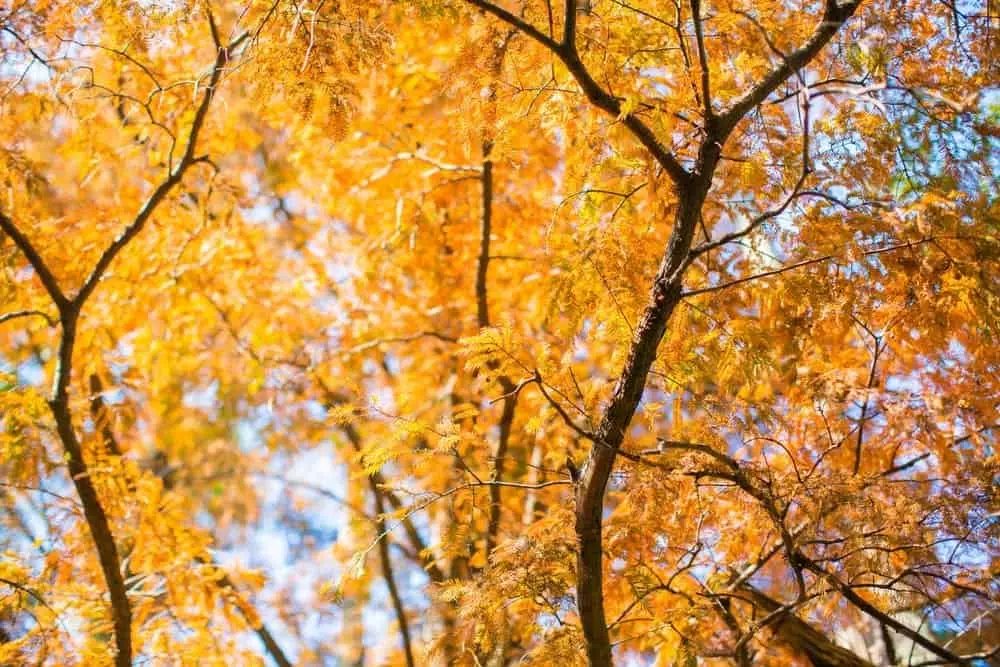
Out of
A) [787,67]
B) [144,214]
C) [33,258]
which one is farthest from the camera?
[144,214]

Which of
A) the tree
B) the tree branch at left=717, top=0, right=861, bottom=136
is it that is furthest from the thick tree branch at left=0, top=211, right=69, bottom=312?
the tree branch at left=717, top=0, right=861, bottom=136

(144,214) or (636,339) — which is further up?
(144,214)

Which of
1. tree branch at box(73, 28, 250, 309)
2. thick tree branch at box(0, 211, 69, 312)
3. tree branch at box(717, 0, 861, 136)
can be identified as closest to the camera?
tree branch at box(717, 0, 861, 136)

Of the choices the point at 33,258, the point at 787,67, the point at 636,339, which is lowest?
the point at 636,339

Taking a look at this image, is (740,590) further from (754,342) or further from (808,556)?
(754,342)

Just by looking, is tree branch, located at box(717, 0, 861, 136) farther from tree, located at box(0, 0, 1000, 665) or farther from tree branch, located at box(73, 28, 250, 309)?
tree branch, located at box(73, 28, 250, 309)

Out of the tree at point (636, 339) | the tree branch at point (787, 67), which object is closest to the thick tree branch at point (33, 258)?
the tree at point (636, 339)

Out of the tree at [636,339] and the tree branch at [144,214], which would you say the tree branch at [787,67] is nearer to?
the tree at [636,339]

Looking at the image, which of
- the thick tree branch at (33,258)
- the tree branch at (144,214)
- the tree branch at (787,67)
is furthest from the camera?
the tree branch at (144,214)

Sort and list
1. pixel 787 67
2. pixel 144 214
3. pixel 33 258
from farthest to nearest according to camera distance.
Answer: pixel 144 214 → pixel 33 258 → pixel 787 67

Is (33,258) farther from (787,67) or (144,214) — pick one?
(787,67)

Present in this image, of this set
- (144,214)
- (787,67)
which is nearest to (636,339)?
(787,67)

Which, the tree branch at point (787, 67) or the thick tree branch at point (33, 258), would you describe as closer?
the tree branch at point (787, 67)

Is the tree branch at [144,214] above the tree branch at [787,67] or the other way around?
above
